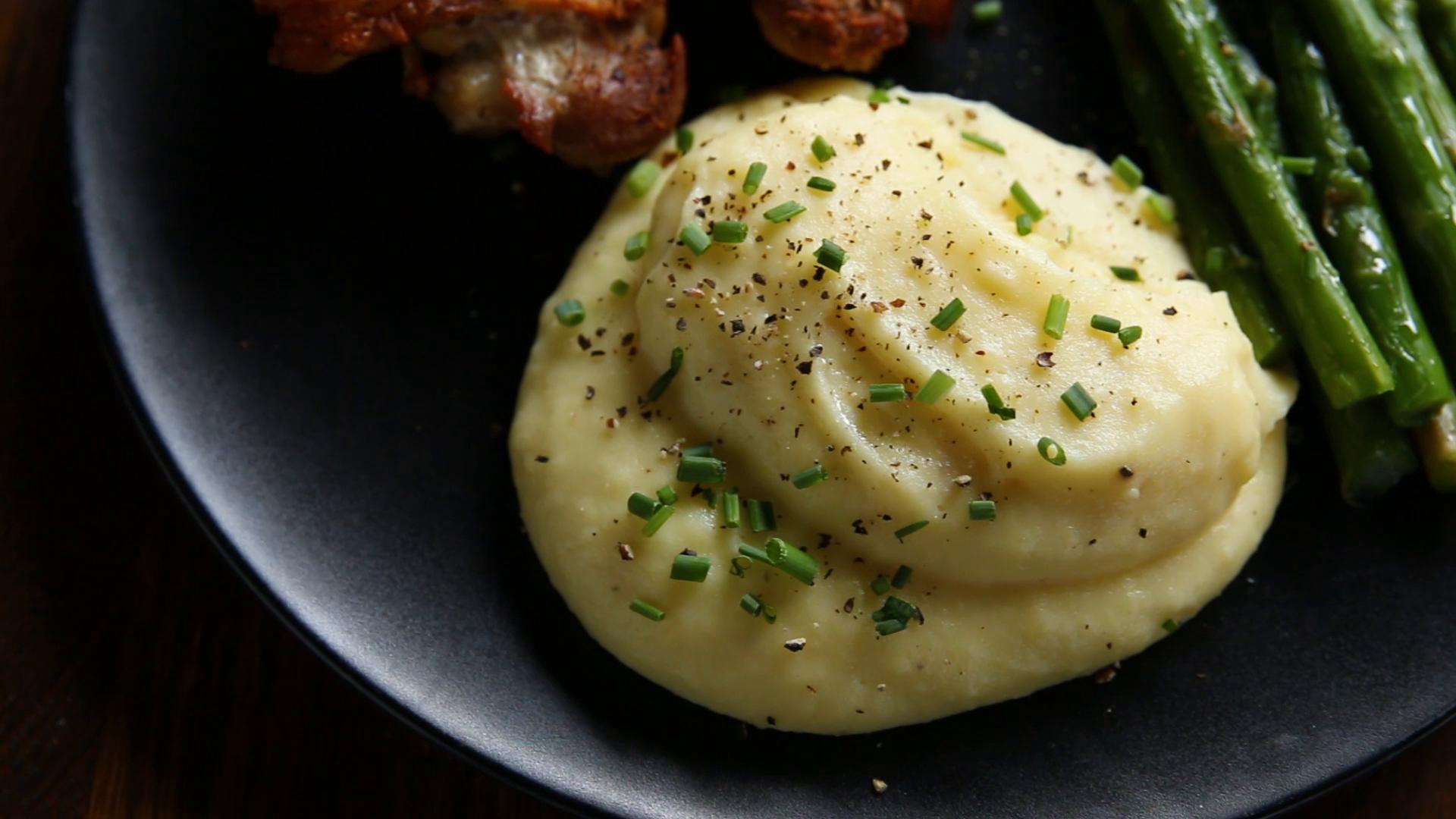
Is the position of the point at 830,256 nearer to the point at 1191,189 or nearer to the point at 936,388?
the point at 936,388

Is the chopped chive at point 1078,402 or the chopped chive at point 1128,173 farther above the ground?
the chopped chive at point 1128,173

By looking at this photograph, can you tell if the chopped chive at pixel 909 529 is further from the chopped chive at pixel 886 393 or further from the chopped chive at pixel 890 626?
the chopped chive at pixel 886 393

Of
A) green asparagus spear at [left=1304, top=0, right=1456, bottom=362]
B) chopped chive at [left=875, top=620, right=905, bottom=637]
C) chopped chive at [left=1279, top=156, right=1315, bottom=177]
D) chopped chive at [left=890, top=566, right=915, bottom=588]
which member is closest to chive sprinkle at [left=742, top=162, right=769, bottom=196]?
chopped chive at [left=890, top=566, right=915, bottom=588]

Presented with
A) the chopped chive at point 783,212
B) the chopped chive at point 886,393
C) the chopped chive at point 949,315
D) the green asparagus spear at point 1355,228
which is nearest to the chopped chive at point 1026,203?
the chopped chive at point 949,315

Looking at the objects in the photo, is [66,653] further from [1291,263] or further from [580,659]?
[1291,263]

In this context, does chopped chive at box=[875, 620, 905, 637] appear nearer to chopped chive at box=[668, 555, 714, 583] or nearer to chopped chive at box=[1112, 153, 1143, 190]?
chopped chive at box=[668, 555, 714, 583]

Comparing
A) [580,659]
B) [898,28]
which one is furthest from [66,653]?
[898,28]
